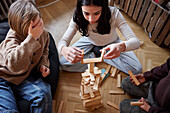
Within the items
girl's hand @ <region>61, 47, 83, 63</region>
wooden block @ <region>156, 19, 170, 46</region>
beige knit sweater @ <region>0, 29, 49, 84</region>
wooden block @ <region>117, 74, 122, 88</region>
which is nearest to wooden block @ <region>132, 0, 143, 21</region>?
wooden block @ <region>156, 19, 170, 46</region>

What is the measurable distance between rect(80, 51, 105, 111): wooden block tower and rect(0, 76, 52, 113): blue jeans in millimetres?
312

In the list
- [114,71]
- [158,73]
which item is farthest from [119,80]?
[158,73]

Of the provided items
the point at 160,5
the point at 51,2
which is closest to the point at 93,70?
the point at 160,5

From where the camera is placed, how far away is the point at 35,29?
3.60 feet

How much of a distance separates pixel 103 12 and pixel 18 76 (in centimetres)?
81

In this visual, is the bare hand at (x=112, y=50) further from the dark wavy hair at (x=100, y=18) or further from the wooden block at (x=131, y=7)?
the wooden block at (x=131, y=7)

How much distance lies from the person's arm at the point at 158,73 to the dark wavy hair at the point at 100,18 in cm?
51

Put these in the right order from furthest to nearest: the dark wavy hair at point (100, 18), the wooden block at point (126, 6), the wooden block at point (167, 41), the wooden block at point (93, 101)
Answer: the wooden block at point (126, 6) < the wooden block at point (167, 41) < the wooden block at point (93, 101) < the dark wavy hair at point (100, 18)

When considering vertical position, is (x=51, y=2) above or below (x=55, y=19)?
above

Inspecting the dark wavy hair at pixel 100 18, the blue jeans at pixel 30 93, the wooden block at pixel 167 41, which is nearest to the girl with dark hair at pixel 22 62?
the blue jeans at pixel 30 93

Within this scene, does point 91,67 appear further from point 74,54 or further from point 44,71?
point 44,71

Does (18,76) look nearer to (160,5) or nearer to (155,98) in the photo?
(155,98)

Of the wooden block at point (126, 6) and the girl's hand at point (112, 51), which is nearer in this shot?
the girl's hand at point (112, 51)

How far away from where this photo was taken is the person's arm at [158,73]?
1.20 m
